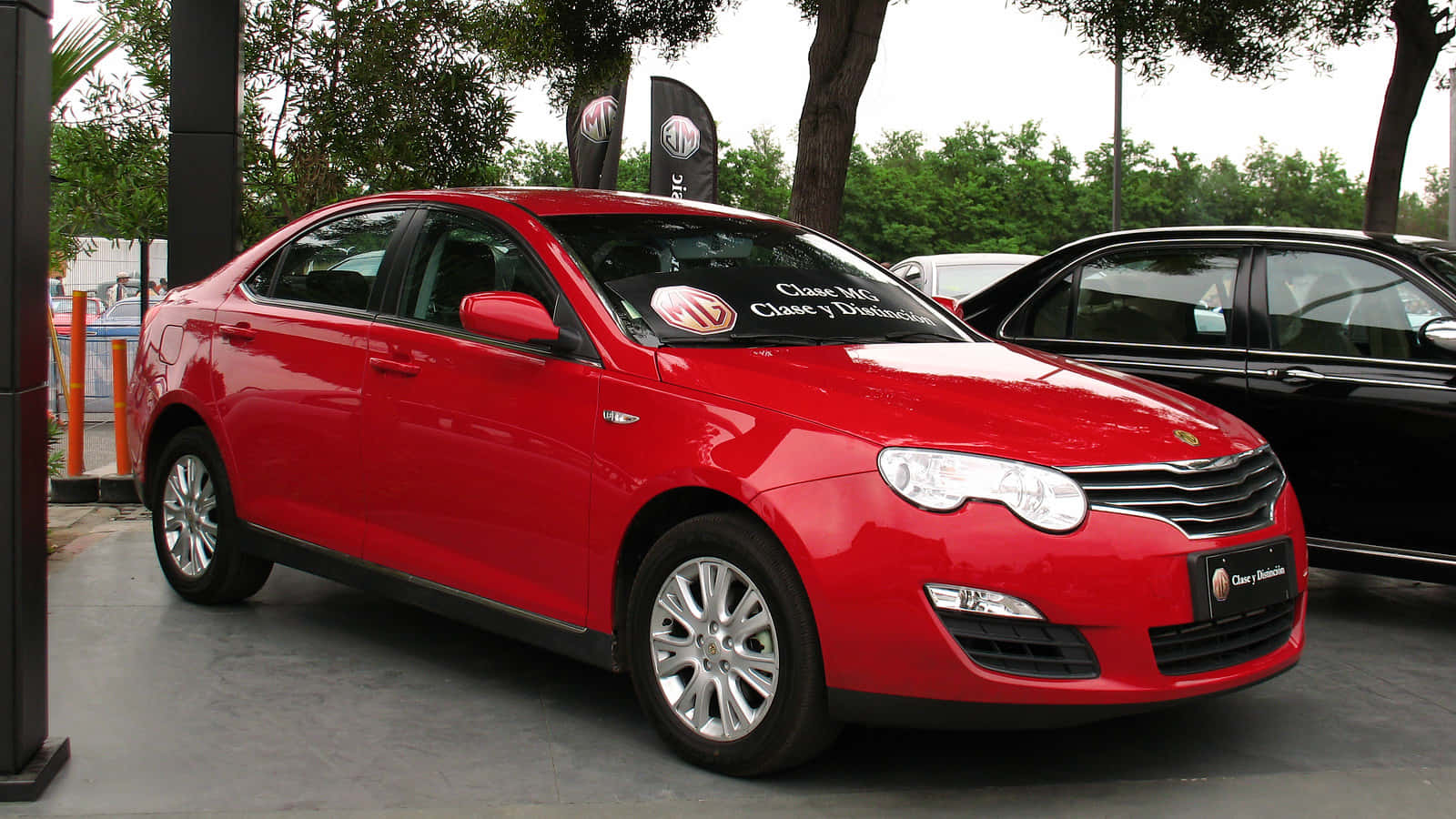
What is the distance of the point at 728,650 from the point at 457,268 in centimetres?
175

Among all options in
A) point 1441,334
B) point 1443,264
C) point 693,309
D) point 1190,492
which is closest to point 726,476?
point 693,309

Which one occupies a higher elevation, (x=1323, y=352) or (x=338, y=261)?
(x=338, y=261)

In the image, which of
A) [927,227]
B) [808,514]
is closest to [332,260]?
[808,514]

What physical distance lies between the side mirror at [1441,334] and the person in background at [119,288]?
72.6 ft

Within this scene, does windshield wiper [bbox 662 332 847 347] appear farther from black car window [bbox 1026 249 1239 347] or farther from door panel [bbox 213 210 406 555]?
black car window [bbox 1026 249 1239 347]

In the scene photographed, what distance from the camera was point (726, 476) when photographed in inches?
148

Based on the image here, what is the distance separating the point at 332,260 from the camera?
17.7ft

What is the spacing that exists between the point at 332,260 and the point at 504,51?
6014mm

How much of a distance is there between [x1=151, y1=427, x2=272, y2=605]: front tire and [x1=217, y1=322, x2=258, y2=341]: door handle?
408 millimetres

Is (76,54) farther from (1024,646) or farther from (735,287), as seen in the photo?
(1024,646)

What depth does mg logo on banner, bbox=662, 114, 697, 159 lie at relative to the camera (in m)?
14.4

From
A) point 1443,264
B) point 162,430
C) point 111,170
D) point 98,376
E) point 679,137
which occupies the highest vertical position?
Result: point 679,137

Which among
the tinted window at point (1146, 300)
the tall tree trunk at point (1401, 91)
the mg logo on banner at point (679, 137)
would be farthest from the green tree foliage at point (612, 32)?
the tinted window at point (1146, 300)

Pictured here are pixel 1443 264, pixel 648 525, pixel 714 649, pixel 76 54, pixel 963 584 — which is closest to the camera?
pixel 963 584
